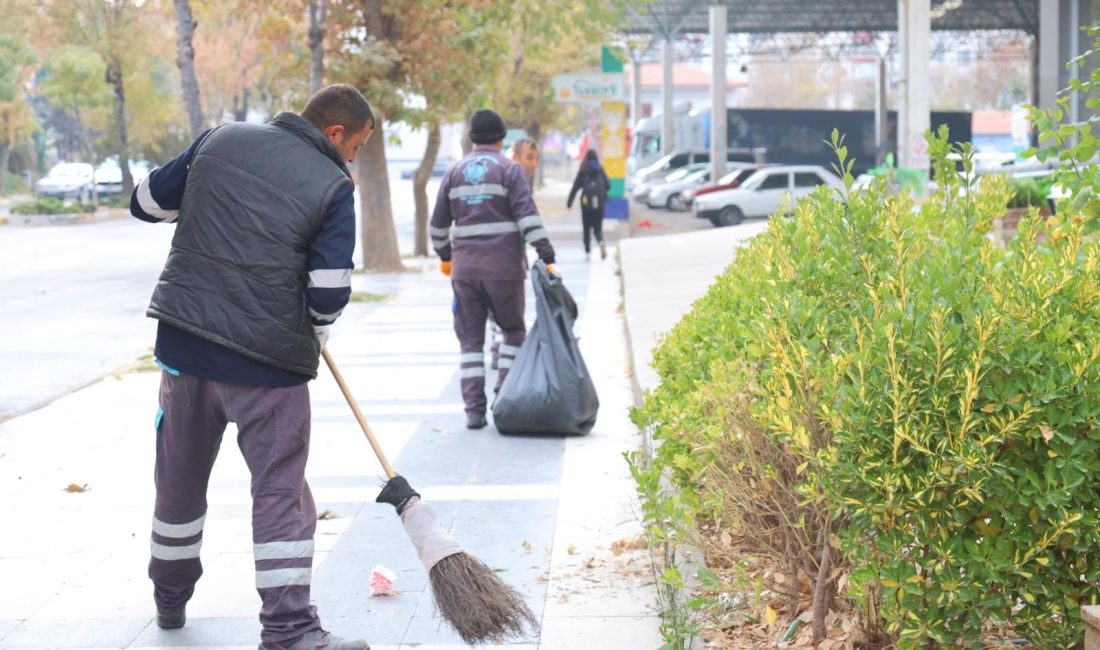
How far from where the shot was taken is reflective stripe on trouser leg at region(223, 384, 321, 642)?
14.4ft

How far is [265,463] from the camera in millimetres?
4430

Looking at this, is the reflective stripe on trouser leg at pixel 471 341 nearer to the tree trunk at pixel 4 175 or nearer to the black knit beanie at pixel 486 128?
the black knit beanie at pixel 486 128

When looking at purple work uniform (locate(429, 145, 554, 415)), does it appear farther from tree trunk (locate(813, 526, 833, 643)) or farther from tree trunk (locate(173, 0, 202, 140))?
tree trunk (locate(173, 0, 202, 140))

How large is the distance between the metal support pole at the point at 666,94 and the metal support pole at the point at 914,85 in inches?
1092

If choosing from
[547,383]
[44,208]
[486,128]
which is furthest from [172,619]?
A: [44,208]

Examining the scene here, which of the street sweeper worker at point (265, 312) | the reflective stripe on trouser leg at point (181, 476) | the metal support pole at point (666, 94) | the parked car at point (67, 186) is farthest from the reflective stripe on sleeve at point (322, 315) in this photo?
the metal support pole at point (666, 94)

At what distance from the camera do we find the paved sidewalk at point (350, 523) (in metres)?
4.96

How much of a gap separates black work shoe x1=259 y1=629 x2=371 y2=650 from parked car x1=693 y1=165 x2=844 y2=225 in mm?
30654

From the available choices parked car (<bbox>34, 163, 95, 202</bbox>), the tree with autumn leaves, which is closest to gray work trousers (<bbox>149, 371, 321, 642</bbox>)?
the tree with autumn leaves

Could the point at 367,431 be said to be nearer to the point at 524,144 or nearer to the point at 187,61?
the point at 524,144

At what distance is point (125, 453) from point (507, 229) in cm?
250

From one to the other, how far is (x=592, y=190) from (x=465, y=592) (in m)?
18.4

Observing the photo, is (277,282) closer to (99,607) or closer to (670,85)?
(99,607)

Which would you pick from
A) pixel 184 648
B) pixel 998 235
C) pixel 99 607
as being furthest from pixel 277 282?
pixel 998 235
